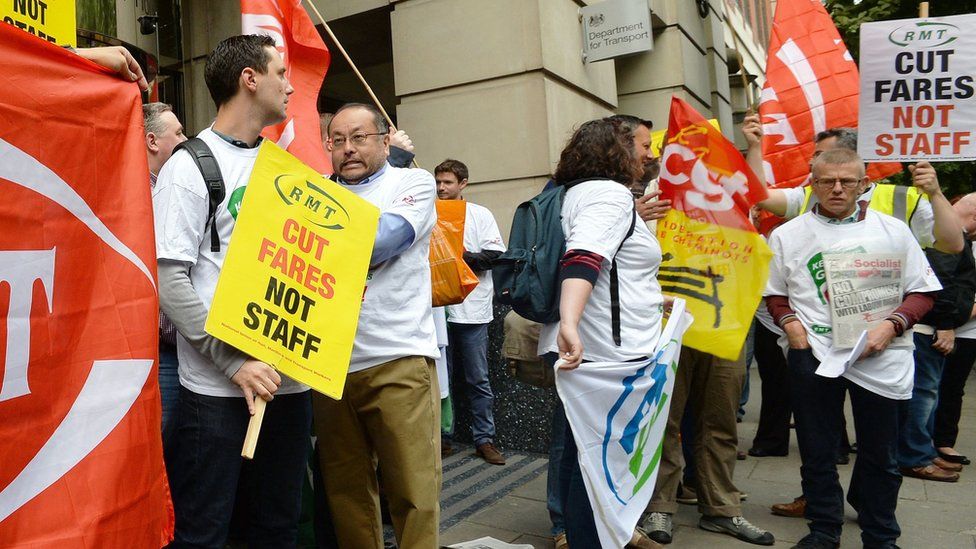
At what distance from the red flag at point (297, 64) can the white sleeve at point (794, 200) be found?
8.69ft

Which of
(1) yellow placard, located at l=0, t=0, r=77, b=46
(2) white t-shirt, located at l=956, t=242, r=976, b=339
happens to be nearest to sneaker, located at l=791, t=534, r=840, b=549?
(2) white t-shirt, located at l=956, t=242, r=976, b=339

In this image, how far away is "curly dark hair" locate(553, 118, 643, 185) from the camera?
3.29 metres

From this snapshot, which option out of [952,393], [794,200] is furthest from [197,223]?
[952,393]

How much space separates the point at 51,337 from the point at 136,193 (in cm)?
43

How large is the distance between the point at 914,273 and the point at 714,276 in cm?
89

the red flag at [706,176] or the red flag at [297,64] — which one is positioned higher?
the red flag at [297,64]

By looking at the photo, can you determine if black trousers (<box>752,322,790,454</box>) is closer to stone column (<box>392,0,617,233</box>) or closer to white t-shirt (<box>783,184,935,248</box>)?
white t-shirt (<box>783,184,935,248</box>)

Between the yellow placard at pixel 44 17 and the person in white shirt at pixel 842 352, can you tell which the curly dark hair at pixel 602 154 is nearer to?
the person in white shirt at pixel 842 352

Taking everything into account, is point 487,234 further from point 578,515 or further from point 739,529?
point 578,515

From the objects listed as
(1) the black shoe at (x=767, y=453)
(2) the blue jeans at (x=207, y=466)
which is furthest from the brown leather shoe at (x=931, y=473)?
(2) the blue jeans at (x=207, y=466)

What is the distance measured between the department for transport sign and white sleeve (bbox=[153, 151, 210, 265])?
5.13 m

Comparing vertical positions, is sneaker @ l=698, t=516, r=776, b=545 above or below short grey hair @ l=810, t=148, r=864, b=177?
below

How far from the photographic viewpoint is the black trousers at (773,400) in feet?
19.3

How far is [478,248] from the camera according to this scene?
578 centimetres
